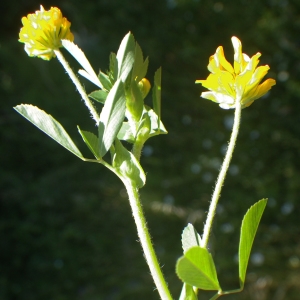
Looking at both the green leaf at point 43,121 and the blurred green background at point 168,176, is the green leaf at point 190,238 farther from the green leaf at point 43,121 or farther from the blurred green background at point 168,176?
the blurred green background at point 168,176

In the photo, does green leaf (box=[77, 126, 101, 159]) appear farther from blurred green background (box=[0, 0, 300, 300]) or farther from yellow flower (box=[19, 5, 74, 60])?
blurred green background (box=[0, 0, 300, 300])

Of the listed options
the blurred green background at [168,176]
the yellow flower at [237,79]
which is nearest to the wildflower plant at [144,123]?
the yellow flower at [237,79]

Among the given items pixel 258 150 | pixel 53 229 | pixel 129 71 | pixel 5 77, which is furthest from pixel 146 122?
pixel 5 77

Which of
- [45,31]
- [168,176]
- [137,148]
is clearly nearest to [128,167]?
[137,148]

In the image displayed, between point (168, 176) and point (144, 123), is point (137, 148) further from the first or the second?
point (168, 176)

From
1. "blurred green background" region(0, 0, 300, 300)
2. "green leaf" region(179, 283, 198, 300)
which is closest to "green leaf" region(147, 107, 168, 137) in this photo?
"green leaf" region(179, 283, 198, 300)

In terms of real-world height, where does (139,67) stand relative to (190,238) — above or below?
above
